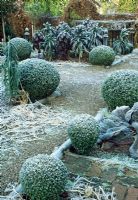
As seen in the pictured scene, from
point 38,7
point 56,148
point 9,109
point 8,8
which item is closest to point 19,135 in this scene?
point 56,148

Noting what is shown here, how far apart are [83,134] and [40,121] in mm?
1376

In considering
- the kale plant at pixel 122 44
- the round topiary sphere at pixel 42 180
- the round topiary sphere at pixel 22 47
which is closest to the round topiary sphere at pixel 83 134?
the round topiary sphere at pixel 42 180

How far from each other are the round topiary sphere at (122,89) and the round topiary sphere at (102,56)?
15.4 feet

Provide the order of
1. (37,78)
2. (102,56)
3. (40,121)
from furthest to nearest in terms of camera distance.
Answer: (102,56) → (37,78) → (40,121)

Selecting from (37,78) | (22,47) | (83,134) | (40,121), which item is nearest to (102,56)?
(22,47)

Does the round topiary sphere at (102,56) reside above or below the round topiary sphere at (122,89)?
below

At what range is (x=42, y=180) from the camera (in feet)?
11.5

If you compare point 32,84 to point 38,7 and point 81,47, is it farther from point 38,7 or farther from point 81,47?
point 38,7

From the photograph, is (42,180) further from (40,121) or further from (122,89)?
(122,89)

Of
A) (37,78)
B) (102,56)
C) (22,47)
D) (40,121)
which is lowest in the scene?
(40,121)

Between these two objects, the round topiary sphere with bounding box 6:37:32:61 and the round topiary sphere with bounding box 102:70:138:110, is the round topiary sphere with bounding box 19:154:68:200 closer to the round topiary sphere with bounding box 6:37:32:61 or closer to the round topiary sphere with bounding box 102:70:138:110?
the round topiary sphere with bounding box 102:70:138:110

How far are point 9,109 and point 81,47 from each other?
5.77 meters

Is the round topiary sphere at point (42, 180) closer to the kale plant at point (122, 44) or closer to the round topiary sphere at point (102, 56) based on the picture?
the round topiary sphere at point (102, 56)

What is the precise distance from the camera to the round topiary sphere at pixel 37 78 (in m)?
6.61
